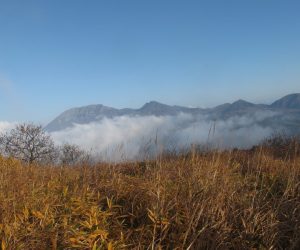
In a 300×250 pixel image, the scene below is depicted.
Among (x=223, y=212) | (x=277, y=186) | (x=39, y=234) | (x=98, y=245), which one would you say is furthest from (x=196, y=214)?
(x=277, y=186)

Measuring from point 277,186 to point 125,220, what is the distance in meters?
3.23

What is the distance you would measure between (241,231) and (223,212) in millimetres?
326

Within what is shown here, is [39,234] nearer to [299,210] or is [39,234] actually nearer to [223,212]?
[223,212]

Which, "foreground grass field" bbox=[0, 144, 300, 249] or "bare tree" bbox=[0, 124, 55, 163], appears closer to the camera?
"foreground grass field" bbox=[0, 144, 300, 249]

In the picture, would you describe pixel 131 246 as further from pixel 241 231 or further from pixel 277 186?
pixel 277 186

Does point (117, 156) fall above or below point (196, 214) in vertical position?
above

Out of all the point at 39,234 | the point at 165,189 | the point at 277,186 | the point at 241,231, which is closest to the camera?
the point at 39,234

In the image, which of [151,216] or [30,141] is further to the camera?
[30,141]

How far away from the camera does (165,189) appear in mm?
5777

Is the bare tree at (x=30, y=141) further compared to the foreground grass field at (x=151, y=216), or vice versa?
the bare tree at (x=30, y=141)

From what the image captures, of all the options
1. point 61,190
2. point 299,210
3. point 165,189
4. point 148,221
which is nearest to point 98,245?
point 148,221

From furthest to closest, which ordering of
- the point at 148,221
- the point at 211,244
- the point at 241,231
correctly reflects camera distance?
the point at 148,221 → the point at 241,231 → the point at 211,244

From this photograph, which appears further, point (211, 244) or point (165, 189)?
point (165, 189)

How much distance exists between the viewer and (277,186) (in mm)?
7379
